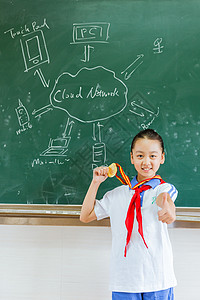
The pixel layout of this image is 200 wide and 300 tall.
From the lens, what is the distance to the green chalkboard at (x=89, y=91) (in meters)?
1.86

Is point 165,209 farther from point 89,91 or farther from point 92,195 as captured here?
point 89,91

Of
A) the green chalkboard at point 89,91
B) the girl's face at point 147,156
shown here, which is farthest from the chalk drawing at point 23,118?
the girl's face at point 147,156

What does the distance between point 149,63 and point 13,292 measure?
Answer: 5.61 ft

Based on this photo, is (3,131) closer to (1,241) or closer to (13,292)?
(1,241)

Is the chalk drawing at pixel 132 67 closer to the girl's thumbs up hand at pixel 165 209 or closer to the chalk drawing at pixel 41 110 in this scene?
the chalk drawing at pixel 41 110

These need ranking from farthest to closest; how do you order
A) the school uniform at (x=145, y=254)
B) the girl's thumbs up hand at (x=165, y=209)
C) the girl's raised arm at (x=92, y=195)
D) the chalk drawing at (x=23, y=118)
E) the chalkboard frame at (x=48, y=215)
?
1. the chalk drawing at (x=23, y=118)
2. the chalkboard frame at (x=48, y=215)
3. the girl's raised arm at (x=92, y=195)
4. the school uniform at (x=145, y=254)
5. the girl's thumbs up hand at (x=165, y=209)

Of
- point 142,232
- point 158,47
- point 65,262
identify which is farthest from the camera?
point 65,262

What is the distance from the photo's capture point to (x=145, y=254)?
1.54m

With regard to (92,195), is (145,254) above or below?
below

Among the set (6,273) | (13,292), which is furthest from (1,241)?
(13,292)

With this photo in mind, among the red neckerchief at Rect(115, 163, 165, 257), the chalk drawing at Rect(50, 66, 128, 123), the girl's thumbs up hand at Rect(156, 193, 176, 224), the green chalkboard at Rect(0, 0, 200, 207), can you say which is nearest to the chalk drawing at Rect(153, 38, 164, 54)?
the green chalkboard at Rect(0, 0, 200, 207)

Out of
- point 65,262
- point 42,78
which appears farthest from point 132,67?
point 65,262

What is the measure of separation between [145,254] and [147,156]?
0.49m

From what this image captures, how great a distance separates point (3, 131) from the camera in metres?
1.96
